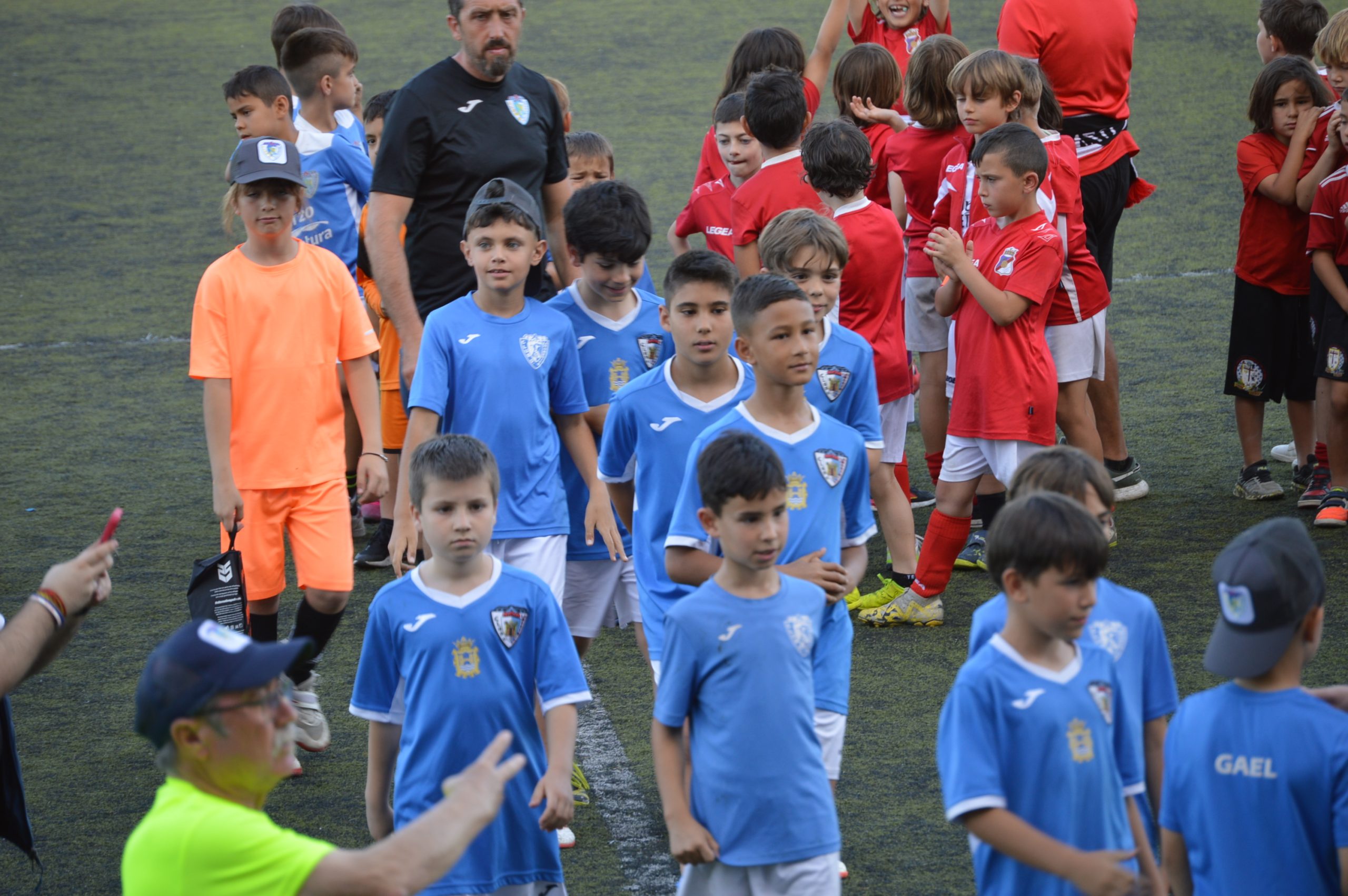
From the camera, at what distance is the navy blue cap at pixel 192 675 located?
86.4 inches

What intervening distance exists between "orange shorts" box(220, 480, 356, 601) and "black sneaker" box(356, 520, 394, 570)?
186 cm

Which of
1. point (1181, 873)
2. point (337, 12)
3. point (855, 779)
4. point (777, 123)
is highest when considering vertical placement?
point (337, 12)

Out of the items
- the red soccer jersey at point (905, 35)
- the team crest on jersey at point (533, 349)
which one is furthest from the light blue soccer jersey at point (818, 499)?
the red soccer jersey at point (905, 35)

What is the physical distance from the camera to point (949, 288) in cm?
546

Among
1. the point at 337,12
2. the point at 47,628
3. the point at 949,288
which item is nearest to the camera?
the point at 47,628

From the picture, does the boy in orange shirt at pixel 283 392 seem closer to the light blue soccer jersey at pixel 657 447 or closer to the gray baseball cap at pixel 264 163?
the gray baseball cap at pixel 264 163

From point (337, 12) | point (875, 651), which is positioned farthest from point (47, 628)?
point (337, 12)

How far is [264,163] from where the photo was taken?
4.46 metres

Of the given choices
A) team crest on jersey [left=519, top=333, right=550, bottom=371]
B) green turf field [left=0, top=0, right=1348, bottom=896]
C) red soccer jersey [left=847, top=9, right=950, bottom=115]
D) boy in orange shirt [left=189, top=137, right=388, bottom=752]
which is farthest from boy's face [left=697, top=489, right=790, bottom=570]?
red soccer jersey [left=847, top=9, right=950, bottom=115]

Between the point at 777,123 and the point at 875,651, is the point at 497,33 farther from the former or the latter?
the point at 875,651

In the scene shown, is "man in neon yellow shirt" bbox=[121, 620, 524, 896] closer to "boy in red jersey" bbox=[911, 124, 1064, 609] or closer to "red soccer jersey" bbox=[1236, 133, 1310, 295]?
"boy in red jersey" bbox=[911, 124, 1064, 609]

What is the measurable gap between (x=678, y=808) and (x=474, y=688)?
0.58 m

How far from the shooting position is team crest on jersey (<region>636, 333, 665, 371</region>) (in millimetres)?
4582

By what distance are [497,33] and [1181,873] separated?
325cm
